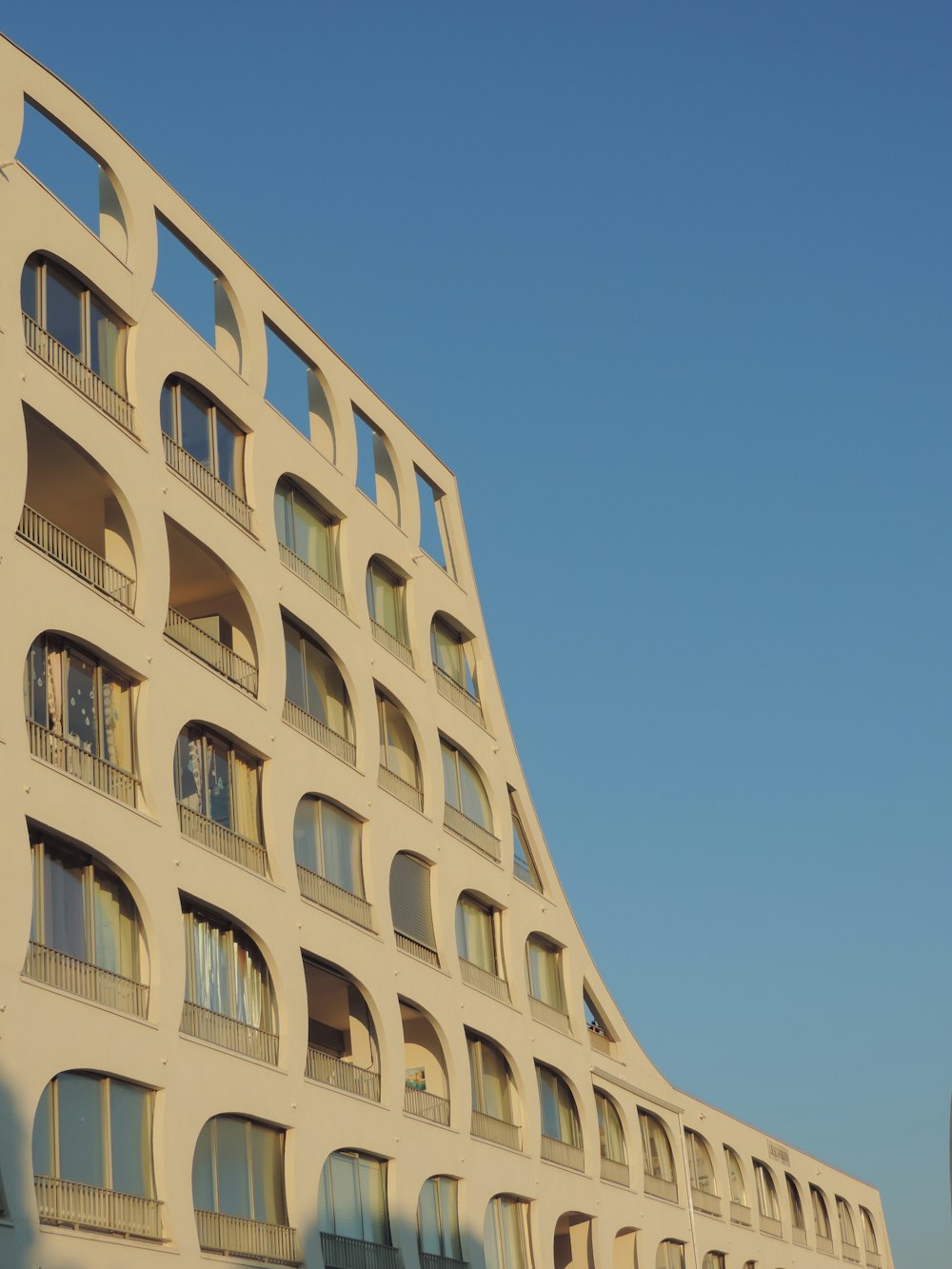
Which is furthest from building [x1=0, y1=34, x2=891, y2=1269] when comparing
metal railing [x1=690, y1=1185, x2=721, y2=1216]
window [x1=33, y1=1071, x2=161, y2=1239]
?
metal railing [x1=690, y1=1185, x2=721, y2=1216]

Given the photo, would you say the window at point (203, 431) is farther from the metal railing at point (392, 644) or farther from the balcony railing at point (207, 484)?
the metal railing at point (392, 644)

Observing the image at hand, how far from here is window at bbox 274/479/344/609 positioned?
40812mm

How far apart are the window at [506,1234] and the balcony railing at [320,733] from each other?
11.9 m

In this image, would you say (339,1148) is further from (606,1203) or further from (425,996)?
(606,1203)

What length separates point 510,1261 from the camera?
42750 mm

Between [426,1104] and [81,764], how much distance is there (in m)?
14.4

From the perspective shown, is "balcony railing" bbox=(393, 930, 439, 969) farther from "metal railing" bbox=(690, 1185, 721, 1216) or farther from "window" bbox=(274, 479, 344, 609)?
"metal railing" bbox=(690, 1185, 721, 1216)

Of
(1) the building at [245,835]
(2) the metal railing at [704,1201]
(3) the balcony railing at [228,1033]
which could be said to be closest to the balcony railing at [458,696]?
(1) the building at [245,835]

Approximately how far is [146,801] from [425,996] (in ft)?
38.2

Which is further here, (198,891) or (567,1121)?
(567,1121)

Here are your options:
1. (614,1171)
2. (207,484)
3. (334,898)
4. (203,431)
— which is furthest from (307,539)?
(614,1171)

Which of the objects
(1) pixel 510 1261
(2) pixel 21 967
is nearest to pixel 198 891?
(2) pixel 21 967

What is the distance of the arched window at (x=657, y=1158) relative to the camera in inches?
2111

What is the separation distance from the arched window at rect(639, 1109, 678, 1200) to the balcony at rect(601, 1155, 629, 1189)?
88.7 inches
